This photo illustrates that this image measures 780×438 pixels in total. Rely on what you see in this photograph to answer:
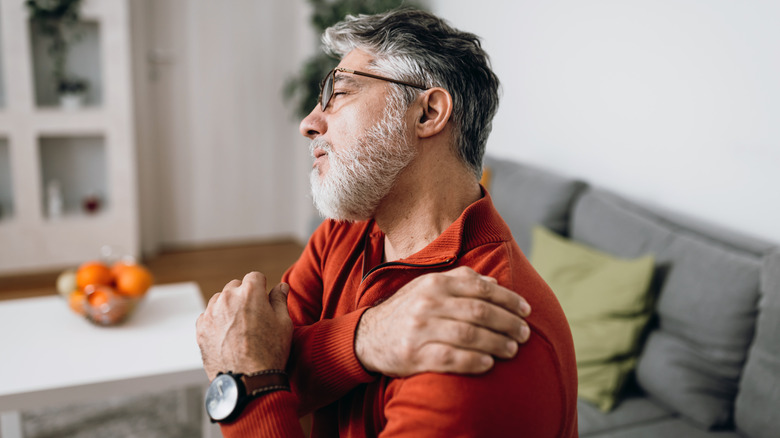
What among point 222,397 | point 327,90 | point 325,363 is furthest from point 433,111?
point 222,397

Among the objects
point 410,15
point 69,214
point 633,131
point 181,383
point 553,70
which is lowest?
point 69,214

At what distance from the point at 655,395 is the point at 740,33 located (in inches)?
41.0

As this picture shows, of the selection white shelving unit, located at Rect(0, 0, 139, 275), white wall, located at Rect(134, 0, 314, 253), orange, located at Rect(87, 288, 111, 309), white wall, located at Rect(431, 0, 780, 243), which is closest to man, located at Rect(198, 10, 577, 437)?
orange, located at Rect(87, 288, 111, 309)

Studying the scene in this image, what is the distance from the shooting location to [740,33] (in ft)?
5.63

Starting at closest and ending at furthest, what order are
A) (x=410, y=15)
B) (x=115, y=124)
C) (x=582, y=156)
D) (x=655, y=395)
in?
(x=410, y=15) → (x=655, y=395) → (x=582, y=156) → (x=115, y=124)

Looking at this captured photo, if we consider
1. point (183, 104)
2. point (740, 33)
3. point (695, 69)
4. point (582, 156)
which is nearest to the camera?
point (740, 33)

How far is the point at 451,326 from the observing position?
75 cm

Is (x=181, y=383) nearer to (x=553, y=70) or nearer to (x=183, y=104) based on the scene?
(x=553, y=70)

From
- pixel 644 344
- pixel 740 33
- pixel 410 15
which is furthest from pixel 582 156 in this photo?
pixel 410 15

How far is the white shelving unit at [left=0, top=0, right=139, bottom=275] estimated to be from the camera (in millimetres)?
3295

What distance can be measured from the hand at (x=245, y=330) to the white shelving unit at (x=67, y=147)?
2984 mm

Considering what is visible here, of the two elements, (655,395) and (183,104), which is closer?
(655,395)

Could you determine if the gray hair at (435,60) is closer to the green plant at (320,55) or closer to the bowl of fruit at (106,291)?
the bowl of fruit at (106,291)

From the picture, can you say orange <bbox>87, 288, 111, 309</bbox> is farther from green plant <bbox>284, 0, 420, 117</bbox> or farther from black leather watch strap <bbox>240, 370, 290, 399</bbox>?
green plant <bbox>284, 0, 420, 117</bbox>
